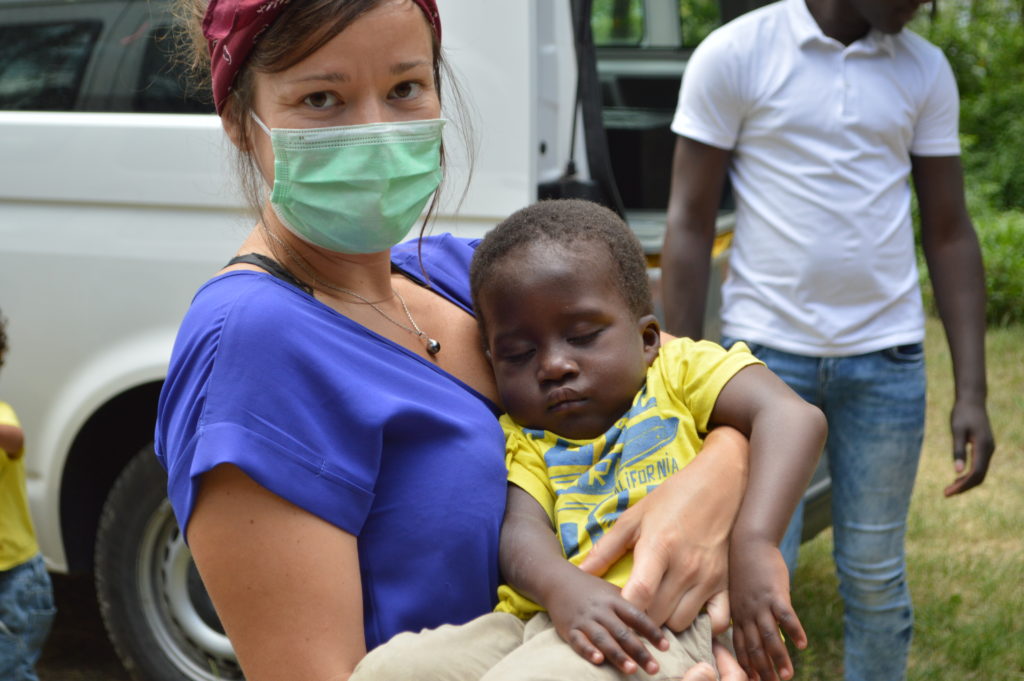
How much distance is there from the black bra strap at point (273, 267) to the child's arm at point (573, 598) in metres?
0.42

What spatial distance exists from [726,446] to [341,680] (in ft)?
2.10

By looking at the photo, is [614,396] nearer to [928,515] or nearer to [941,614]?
[941,614]

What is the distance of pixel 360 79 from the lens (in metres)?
1.53

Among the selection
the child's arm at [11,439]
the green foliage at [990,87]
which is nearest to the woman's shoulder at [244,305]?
the child's arm at [11,439]

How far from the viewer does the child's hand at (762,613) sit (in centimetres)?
150

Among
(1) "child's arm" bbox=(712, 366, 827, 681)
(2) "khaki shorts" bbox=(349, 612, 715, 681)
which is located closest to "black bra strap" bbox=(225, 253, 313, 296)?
(2) "khaki shorts" bbox=(349, 612, 715, 681)

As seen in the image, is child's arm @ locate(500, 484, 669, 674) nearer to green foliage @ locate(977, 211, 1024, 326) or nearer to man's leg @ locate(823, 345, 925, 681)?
man's leg @ locate(823, 345, 925, 681)

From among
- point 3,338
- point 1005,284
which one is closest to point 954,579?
point 3,338

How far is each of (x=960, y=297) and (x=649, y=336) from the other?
1.44m

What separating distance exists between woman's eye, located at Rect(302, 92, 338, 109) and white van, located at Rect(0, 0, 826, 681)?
1.21 meters

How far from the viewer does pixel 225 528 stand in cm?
137

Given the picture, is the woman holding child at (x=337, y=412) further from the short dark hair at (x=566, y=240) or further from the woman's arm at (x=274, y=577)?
the short dark hair at (x=566, y=240)

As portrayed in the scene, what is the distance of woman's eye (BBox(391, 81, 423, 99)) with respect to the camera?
1.61 metres

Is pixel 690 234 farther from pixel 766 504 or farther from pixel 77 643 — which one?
pixel 77 643
